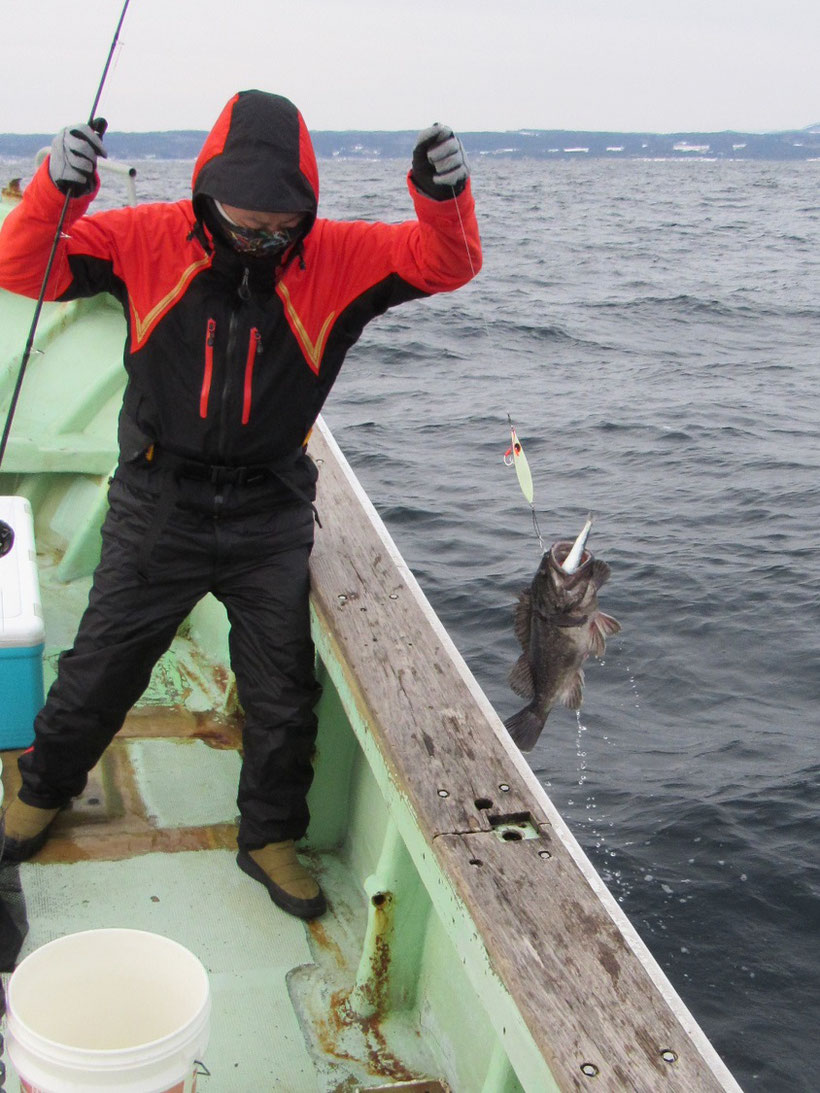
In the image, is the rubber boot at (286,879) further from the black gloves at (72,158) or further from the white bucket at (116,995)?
the black gloves at (72,158)

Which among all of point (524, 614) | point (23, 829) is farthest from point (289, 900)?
point (524, 614)

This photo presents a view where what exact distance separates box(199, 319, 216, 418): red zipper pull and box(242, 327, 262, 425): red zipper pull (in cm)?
10

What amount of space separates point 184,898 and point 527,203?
4956 cm

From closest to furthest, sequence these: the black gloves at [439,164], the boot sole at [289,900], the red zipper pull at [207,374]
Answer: the black gloves at [439,164] → the red zipper pull at [207,374] → the boot sole at [289,900]

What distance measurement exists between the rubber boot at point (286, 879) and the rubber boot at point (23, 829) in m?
0.62

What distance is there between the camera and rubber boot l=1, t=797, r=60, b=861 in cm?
340

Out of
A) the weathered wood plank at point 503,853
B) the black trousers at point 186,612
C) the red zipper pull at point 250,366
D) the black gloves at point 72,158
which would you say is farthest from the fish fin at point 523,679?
the black gloves at point 72,158

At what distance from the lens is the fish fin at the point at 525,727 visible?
122 inches

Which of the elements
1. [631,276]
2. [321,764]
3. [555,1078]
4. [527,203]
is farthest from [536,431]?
[527,203]

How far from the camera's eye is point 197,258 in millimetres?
3088

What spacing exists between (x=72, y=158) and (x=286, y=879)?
2.06m

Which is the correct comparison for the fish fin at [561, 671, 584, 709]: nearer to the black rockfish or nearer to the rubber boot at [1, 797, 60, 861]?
the black rockfish

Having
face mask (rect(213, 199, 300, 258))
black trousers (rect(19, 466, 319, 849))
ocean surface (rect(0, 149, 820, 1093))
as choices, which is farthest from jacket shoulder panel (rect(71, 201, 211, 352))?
ocean surface (rect(0, 149, 820, 1093))

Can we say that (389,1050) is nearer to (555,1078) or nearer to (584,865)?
(584,865)
